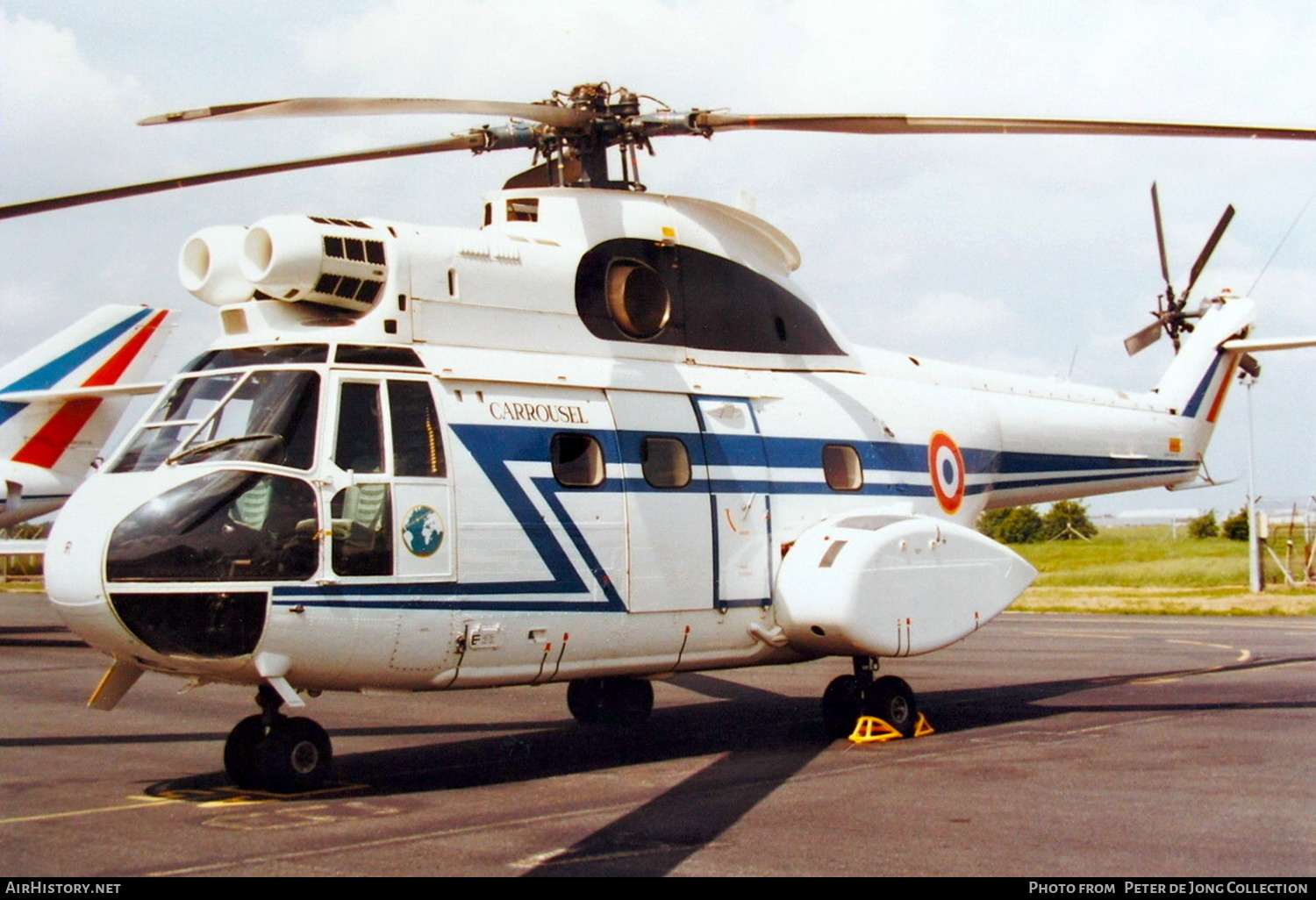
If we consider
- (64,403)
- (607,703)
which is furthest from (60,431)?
(607,703)

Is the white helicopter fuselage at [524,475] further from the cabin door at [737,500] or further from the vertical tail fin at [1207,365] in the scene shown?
the vertical tail fin at [1207,365]

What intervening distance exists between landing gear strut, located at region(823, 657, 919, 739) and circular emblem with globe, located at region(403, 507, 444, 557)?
454 centimetres

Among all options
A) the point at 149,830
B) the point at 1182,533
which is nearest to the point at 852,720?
the point at 149,830

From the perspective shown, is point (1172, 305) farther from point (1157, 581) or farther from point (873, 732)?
point (1157, 581)

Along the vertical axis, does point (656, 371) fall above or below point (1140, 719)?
above

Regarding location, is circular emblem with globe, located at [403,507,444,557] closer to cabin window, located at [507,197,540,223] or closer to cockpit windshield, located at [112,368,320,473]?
cockpit windshield, located at [112,368,320,473]

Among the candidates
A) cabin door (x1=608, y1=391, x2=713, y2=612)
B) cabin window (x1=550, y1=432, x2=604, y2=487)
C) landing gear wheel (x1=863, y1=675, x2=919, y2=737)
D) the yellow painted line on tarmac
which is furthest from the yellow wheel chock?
the yellow painted line on tarmac

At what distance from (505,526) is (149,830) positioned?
3.18 m

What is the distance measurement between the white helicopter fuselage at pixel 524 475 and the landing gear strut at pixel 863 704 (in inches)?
22.9

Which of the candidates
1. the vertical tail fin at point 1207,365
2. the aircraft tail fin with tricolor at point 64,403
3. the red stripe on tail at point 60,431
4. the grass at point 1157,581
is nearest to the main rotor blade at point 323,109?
the vertical tail fin at point 1207,365

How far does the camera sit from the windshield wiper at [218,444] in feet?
30.6

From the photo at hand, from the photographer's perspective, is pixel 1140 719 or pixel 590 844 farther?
pixel 1140 719

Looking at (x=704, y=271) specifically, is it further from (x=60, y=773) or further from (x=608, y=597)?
(x=60, y=773)

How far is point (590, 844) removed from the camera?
26.0ft
